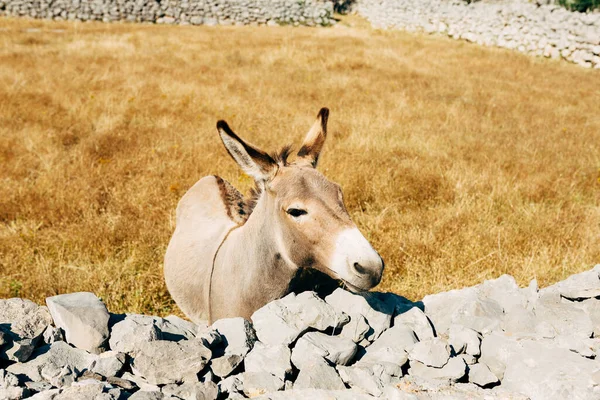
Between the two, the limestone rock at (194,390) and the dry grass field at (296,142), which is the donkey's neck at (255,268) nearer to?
the limestone rock at (194,390)

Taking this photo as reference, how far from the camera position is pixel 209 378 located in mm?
2340

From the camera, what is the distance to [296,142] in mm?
8203

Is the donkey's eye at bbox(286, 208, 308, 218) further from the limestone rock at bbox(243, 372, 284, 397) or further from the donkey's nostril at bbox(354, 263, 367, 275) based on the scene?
the limestone rock at bbox(243, 372, 284, 397)

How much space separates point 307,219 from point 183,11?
1103 inches

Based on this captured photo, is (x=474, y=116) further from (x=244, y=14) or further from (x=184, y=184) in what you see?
(x=244, y=14)

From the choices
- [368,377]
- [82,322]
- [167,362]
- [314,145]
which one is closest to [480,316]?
[368,377]

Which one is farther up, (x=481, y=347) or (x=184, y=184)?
(x=481, y=347)

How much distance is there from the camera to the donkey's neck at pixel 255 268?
3.07m

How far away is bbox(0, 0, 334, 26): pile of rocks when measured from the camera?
2528cm

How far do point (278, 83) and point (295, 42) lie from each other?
7013 millimetres

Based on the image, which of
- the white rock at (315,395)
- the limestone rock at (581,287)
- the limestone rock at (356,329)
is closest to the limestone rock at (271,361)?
the white rock at (315,395)

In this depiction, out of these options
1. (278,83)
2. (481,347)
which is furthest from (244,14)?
(481,347)

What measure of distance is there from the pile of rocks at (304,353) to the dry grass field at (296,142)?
5.23ft

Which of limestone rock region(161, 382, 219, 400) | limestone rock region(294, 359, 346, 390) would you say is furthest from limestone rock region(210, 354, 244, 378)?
limestone rock region(294, 359, 346, 390)
